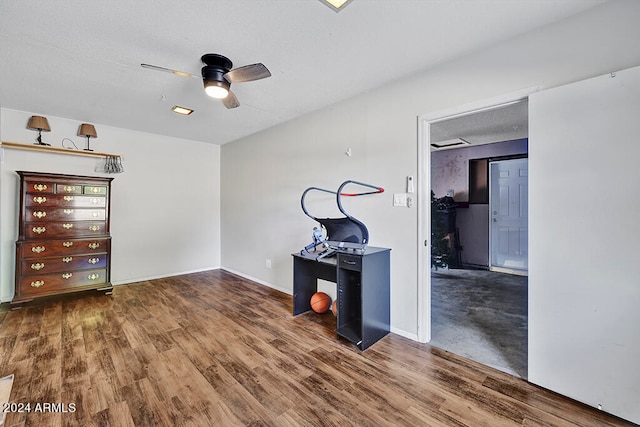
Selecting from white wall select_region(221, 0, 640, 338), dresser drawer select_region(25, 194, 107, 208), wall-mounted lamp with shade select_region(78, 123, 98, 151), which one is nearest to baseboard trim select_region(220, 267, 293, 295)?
white wall select_region(221, 0, 640, 338)

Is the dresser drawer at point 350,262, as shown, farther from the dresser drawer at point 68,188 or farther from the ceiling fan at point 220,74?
the dresser drawer at point 68,188

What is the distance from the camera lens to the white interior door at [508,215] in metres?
5.18

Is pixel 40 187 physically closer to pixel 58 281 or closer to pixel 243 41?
pixel 58 281

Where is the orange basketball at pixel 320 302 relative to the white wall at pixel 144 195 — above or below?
below

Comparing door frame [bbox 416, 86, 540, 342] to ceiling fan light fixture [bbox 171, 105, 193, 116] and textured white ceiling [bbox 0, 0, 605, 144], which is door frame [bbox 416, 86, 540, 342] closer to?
textured white ceiling [bbox 0, 0, 605, 144]

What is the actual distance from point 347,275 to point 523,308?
232 centimetres

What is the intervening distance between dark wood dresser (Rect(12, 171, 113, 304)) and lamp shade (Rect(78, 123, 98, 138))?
28.8 inches

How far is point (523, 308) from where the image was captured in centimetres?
330

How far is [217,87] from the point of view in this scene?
2.33 m

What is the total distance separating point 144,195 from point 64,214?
1110mm

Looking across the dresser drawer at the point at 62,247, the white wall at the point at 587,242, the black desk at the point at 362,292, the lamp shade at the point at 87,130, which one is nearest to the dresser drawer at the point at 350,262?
the black desk at the point at 362,292

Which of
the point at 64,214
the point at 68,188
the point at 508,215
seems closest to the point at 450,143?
the point at 508,215

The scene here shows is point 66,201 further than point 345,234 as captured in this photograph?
Yes

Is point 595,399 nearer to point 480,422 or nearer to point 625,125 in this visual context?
point 480,422
